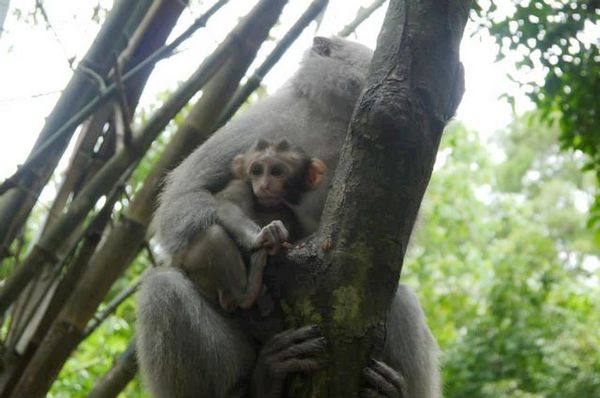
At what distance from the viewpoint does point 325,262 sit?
11.3 feet

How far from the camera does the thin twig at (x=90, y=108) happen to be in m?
4.82

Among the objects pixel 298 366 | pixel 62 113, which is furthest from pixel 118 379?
pixel 298 366

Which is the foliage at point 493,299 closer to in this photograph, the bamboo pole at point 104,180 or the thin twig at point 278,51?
the thin twig at point 278,51

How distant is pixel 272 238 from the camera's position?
402 centimetres

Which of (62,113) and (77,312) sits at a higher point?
(62,113)

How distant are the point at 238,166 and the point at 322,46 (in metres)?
1.41

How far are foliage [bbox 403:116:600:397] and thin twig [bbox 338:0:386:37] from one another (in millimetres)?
3446

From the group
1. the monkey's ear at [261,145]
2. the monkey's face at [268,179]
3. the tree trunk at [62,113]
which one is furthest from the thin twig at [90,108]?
the monkey's face at [268,179]

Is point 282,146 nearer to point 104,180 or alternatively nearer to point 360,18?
point 104,180

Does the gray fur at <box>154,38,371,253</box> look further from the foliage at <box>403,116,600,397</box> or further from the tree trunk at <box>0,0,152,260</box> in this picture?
the foliage at <box>403,116,600,397</box>

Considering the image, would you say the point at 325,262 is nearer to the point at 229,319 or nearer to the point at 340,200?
the point at 340,200

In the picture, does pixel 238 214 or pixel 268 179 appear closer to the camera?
pixel 238 214

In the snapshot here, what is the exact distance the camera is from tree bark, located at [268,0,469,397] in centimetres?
338

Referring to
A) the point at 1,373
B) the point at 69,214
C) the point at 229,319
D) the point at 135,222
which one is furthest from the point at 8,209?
the point at 229,319
